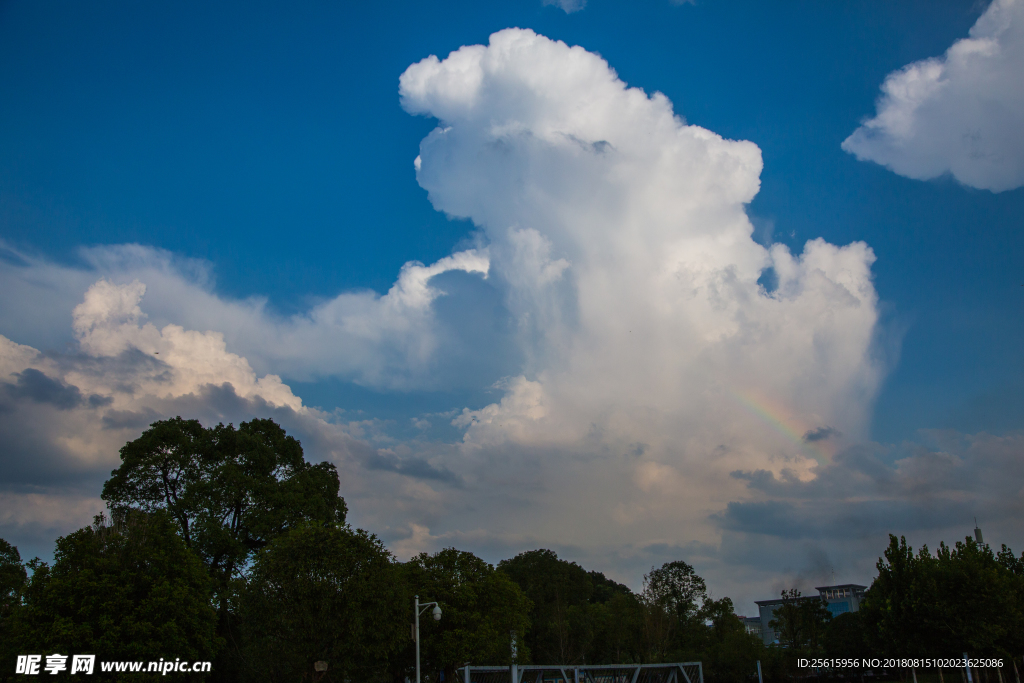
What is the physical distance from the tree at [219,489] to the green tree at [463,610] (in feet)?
21.4

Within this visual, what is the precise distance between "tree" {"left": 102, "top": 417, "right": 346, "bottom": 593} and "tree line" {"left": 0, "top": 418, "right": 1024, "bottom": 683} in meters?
0.08

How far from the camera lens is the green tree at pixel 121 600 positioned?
26344 mm

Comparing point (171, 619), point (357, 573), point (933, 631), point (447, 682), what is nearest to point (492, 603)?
point (447, 682)

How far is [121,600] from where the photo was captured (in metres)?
27.2

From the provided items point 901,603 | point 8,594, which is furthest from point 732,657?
point 8,594

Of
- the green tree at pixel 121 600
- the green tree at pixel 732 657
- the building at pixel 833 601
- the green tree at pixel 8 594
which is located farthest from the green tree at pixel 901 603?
the building at pixel 833 601

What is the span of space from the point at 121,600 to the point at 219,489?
1082cm

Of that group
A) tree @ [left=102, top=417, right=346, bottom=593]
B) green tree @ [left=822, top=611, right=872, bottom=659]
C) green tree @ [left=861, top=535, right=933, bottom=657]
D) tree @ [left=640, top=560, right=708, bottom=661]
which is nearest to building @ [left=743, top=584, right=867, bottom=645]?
tree @ [left=640, top=560, right=708, bottom=661]

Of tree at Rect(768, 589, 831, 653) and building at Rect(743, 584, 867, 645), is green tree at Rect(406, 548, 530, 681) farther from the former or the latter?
building at Rect(743, 584, 867, 645)

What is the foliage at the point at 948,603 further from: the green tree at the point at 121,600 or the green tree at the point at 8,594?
the green tree at the point at 8,594

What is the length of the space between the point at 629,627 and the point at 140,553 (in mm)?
48121

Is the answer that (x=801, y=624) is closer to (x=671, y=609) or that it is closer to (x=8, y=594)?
(x=671, y=609)

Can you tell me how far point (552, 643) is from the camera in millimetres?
61500

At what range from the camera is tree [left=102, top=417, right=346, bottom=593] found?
37375 millimetres
